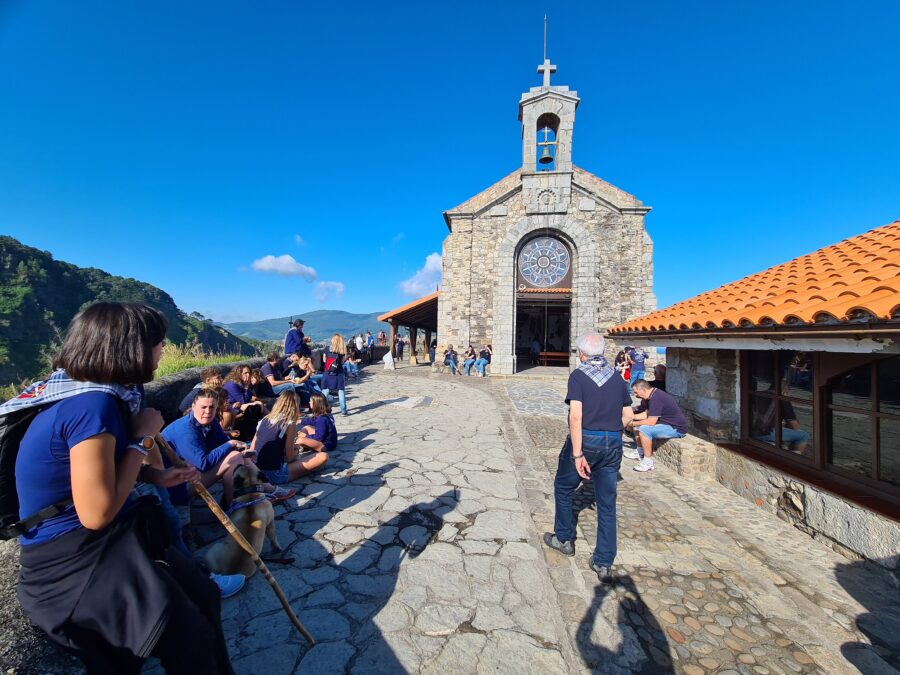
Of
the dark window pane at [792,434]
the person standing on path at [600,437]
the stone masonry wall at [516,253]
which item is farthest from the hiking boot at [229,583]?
the stone masonry wall at [516,253]

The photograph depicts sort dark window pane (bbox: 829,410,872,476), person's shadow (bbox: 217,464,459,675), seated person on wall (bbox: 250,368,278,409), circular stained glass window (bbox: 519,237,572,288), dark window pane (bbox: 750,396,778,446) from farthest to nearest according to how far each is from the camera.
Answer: circular stained glass window (bbox: 519,237,572,288) < seated person on wall (bbox: 250,368,278,409) < dark window pane (bbox: 829,410,872,476) < dark window pane (bbox: 750,396,778,446) < person's shadow (bbox: 217,464,459,675)

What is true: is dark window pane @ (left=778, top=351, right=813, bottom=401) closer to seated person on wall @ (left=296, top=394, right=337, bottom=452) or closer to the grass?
seated person on wall @ (left=296, top=394, right=337, bottom=452)

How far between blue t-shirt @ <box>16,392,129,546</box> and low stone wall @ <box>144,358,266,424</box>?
318 cm

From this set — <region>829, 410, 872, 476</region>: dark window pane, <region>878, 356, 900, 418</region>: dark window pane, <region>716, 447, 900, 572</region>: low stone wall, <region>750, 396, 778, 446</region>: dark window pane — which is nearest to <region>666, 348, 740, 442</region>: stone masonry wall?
<region>750, 396, 778, 446</region>: dark window pane

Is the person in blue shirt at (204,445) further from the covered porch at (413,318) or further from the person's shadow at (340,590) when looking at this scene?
the covered porch at (413,318)

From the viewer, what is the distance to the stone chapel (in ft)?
46.1

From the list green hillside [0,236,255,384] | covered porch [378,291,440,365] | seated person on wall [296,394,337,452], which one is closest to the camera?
seated person on wall [296,394,337,452]

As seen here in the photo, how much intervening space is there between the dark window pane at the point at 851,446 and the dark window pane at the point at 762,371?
2.17 ft

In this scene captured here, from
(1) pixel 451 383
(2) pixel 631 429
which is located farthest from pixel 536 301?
(2) pixel 631 429

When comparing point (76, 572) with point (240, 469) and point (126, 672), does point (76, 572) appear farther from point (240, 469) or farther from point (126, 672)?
point (240, 469)

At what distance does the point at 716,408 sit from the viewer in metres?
4.48

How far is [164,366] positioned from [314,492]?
13.7 feet

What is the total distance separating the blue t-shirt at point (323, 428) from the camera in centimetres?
472

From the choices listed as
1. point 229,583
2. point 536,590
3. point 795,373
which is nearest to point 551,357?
point 795,373
